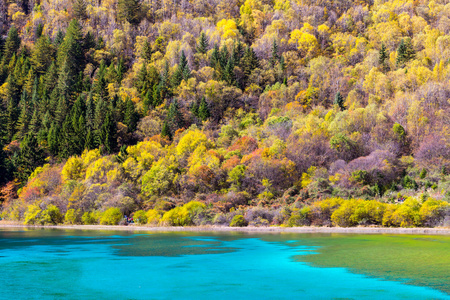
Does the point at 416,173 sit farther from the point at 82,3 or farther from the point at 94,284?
the point at 82,3

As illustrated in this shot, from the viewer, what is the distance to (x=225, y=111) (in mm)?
81750

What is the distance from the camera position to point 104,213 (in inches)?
2141

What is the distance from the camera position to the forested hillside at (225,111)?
173 ft

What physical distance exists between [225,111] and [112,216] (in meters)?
34.8

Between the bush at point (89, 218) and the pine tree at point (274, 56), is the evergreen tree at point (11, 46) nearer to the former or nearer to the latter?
the pine tree at point (274, 56)

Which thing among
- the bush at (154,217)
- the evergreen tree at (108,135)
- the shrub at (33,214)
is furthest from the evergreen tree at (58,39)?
the bush at (154,217)

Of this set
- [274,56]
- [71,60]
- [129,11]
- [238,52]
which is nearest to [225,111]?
[238,52]

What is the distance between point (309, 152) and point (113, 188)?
27.0 metres

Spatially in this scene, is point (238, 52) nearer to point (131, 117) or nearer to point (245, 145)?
point (131, 117)

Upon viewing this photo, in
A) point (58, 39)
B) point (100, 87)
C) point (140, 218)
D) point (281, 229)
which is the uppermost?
point (58, 39)

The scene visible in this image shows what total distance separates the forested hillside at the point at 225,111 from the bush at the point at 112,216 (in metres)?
0.28

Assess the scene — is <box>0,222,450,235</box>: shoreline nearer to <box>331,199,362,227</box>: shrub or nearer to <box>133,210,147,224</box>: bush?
<box>331,199,362,227</box>: shrub

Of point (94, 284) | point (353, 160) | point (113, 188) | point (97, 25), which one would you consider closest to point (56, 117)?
point (113, 188)

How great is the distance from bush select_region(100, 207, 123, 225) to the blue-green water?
22.2 m
